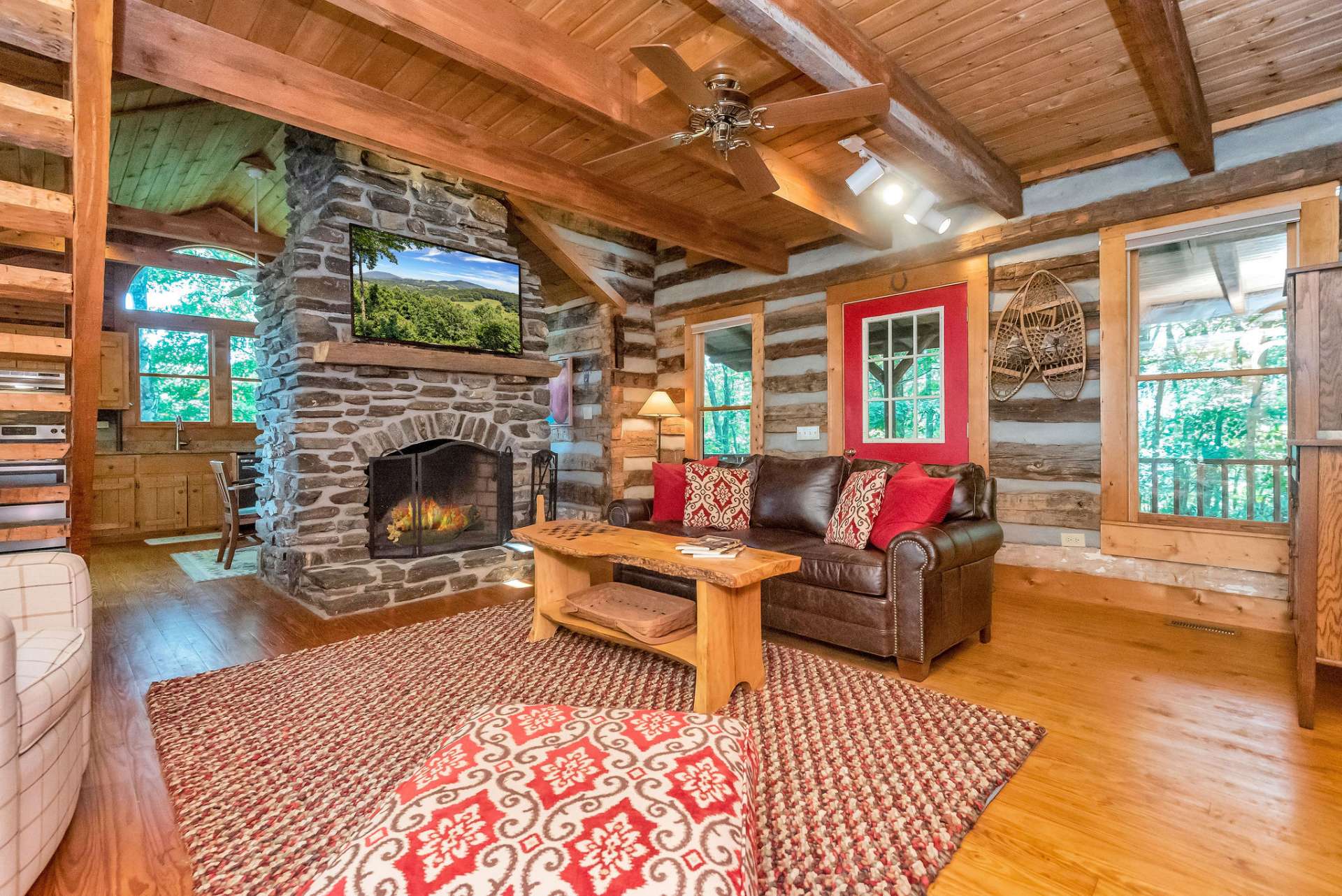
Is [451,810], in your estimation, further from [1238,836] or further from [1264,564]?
[1264,564]

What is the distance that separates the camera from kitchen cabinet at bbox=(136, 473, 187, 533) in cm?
629

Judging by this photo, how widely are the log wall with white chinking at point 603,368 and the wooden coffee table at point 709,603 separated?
2717 millimetres

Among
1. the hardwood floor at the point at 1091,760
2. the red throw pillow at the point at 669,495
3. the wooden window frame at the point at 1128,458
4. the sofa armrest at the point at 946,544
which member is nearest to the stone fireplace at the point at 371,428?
the hardwood floor at the point at 1091,760

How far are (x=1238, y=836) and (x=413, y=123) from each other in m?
4.01

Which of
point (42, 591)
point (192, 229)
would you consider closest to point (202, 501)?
point (192, 229)

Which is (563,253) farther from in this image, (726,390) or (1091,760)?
(1091,760)

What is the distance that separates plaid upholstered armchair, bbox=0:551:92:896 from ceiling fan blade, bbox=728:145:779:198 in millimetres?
2829

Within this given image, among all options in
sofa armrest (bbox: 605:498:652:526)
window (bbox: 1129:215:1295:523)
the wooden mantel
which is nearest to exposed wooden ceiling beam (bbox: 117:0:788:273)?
the wooden mantel

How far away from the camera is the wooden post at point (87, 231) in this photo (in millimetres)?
A: 2064

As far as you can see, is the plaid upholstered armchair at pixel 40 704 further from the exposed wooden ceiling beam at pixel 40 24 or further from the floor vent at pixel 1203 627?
the floor vent at pixel 1203 627

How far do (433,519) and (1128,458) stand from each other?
4.40m

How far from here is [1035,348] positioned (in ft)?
12.8

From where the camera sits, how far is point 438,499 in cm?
454

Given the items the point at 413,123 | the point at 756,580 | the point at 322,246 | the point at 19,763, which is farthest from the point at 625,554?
the point at 322,246
